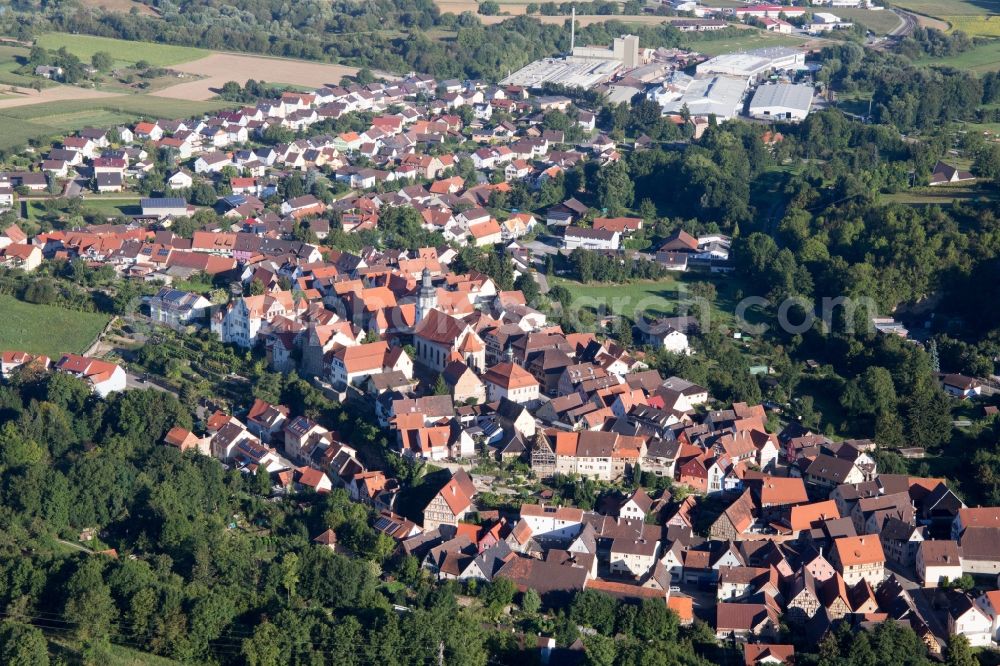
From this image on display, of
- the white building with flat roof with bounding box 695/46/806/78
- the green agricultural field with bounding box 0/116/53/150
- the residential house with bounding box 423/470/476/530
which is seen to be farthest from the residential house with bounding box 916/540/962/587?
the white building with flat roof with bounding box 695/46/806/78

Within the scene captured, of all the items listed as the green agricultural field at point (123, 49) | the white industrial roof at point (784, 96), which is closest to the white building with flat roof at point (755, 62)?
the white industrial roof at point (784, 96)

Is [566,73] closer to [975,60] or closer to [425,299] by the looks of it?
[975,60]

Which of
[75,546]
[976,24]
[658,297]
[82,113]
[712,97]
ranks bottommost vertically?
[75,546]

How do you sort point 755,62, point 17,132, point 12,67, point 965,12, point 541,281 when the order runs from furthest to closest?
point 965,12
point 755,62
point 12,67
point 17,132
point 541,281

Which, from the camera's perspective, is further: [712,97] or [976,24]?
[976,24]

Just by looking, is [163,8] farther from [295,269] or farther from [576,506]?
[576,506]

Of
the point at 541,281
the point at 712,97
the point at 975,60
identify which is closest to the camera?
the point at 541,281

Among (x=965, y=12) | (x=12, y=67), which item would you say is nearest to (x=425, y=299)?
(x=12, y=67)

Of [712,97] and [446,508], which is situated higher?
[712,97]
